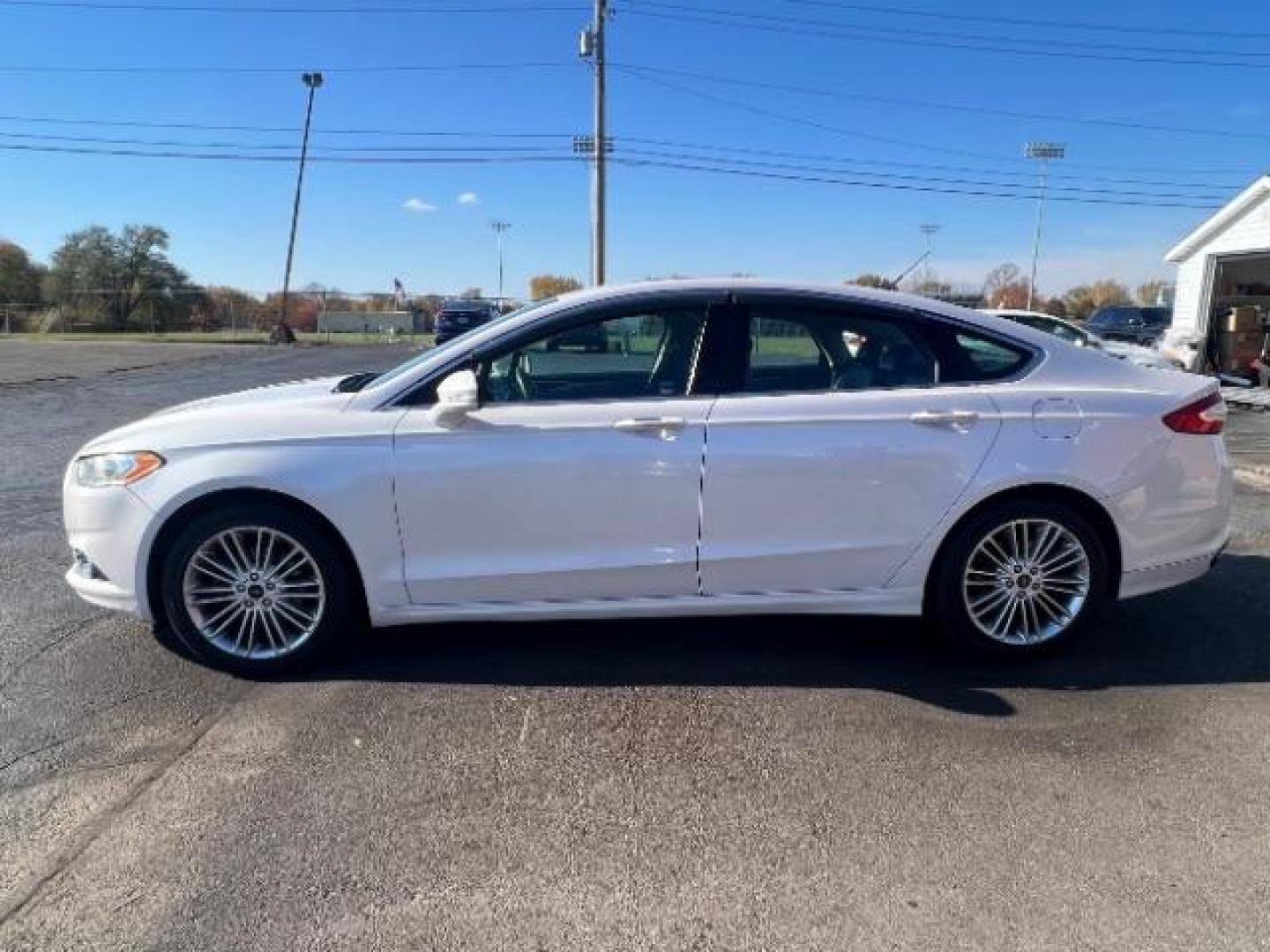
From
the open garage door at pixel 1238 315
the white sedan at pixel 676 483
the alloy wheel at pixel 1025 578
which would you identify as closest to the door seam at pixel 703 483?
the white sedan at pixel 676 483

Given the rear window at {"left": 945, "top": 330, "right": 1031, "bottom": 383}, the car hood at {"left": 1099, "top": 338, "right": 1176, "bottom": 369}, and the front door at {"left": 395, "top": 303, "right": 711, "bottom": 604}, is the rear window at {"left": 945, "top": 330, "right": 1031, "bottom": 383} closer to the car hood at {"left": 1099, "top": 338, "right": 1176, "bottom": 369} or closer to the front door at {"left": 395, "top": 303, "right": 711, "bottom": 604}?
the front door at {"left": 395, "top": 303, "right": 711, "bottom": 604}

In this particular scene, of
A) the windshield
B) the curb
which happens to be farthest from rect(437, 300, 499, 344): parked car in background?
the windshield

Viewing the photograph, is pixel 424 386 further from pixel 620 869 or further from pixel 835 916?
pixel 835 916

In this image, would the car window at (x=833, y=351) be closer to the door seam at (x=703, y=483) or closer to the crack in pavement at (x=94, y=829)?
the door seam at (x=703, y=483)

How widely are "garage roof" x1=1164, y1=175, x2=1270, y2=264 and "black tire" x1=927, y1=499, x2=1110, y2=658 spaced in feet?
61.3

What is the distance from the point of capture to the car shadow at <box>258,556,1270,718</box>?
3.87 metres

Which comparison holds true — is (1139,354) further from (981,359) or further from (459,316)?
(459,316)

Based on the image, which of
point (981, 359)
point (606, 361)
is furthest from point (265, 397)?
point (981, 359)

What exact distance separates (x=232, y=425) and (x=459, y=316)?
94.9ft

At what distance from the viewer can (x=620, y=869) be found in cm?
263

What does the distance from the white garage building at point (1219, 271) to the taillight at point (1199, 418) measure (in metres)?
15.3

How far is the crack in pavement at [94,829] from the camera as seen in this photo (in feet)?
8.13

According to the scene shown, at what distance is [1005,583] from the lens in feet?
13.2

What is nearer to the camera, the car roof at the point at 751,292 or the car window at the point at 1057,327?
the car roof at the point at 751,292
